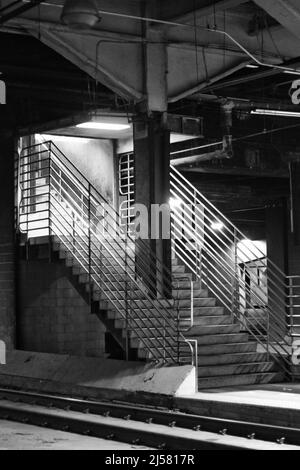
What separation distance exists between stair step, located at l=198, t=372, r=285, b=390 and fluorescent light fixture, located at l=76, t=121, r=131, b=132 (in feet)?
21.9

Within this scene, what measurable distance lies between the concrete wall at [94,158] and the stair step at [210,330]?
20.7 ft

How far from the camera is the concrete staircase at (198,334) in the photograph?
53.5ft

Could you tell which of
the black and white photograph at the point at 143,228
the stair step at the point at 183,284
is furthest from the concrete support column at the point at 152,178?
the stair step at the point at 183,284

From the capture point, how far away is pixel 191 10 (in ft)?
54.6

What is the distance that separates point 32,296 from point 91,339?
1.82m

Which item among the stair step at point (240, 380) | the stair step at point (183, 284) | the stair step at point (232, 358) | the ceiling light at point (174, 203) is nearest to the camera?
the stair step at point (240, 380)

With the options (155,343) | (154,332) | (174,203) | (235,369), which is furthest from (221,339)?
(174,203)

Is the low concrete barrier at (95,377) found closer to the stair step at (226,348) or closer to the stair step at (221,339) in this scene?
the stair step at (226,348)

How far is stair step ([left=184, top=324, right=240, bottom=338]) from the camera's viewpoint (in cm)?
1722

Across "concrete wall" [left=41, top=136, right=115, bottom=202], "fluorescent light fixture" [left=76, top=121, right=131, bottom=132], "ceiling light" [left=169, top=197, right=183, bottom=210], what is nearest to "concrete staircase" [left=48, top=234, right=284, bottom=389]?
"fluorescent light fixture" [left=76, top=121, right=131, bottom=132]

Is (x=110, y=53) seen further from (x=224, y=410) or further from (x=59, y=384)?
(x=224, y=410)

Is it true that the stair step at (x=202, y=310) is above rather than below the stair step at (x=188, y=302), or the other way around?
below

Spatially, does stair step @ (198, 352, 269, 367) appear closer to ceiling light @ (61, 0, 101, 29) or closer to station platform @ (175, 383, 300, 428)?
station platform @ (175, 383, 300, 428)
